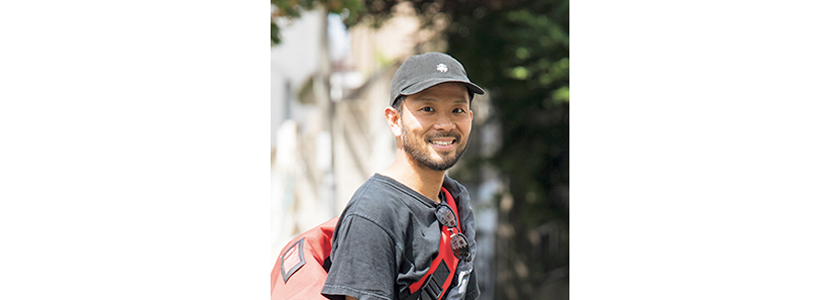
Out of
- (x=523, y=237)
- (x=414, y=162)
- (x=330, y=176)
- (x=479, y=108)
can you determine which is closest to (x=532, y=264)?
(x=523, y=237)

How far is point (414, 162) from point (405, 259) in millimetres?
296

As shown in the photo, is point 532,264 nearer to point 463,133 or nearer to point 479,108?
point 479,108

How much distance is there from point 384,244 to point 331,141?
5.45m

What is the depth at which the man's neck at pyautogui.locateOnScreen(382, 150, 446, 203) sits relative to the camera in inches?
72.3

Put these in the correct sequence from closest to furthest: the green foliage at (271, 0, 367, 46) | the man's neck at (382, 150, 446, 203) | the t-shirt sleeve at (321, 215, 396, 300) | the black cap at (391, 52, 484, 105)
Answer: the t-shirt sleeve at (321, 215, 396, 300)
the black cap at (391, 52, 484, 105)
the man's neck at (382, 150, 446, 203)
the green foliage at (271, 0, 367, 46)

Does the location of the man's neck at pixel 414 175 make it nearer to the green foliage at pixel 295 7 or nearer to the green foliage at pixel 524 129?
the green foliage at pixel 295 7

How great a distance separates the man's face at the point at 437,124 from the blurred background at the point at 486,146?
428 cm

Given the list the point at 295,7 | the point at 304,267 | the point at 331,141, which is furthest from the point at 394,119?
the point at 331,141

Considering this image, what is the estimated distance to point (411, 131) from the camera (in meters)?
1.80

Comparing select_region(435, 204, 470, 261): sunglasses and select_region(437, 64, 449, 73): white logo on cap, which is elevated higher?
select_region(437, 64, 449, 73): white logo on cap

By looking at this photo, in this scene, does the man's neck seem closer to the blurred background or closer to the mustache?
the mustache

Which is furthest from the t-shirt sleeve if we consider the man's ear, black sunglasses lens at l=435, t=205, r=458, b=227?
the man's ear

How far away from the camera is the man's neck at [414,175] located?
184cm

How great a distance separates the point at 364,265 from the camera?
163cm
